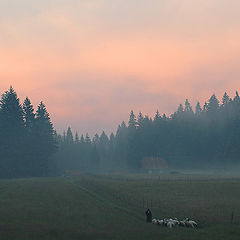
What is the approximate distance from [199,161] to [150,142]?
2134 centimetres

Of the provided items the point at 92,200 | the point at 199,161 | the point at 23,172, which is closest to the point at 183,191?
the point at 92,200

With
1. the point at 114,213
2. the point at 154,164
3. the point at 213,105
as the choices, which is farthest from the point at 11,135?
the point at 213,105

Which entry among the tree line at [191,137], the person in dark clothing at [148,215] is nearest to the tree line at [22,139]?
the tree line at [191,137]

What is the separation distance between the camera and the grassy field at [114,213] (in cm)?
2769

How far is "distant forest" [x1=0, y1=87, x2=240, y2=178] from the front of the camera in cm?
9744

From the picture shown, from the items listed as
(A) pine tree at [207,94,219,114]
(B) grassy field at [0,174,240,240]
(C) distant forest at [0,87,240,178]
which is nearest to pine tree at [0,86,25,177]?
(C) distant forest at [0,87,240,178]

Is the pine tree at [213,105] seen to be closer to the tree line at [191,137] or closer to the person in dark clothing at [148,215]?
the tree line at [191,137]

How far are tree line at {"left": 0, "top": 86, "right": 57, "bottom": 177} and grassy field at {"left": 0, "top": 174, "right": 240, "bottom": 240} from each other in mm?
30803

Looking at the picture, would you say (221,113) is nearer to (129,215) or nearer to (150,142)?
(150,142)

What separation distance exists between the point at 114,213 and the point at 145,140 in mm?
104215

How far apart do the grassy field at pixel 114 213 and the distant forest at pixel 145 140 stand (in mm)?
33795

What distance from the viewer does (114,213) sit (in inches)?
1511

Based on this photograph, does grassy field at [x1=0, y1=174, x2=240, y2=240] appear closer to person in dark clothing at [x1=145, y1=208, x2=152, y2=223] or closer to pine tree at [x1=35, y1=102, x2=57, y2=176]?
person in dark clothing at [x1=145, y1=208, x2=152, y2=223]

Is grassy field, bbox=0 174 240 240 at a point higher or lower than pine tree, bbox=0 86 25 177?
lower
